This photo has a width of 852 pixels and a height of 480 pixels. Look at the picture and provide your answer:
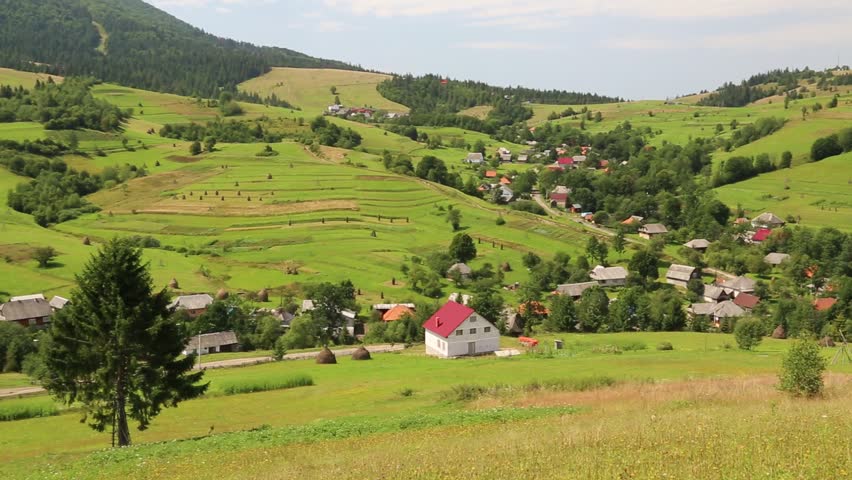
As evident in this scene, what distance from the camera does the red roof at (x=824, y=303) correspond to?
71625 millimetres

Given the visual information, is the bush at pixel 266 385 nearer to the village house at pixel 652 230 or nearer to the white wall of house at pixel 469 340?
the white wall of house at pixel 469 340

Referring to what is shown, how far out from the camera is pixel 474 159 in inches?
6978

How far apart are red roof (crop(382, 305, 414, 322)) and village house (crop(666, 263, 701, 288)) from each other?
37749 millimetres

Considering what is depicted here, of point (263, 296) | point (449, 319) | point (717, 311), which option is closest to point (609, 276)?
point (717, 311)

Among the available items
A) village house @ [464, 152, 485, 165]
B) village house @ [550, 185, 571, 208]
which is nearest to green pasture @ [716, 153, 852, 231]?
village house @ [550, 185, 571, 208]

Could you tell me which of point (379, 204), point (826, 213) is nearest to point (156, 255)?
point (379, 204)

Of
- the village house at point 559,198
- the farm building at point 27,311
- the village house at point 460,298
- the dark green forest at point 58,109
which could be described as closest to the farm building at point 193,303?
the farm building at point 27,311

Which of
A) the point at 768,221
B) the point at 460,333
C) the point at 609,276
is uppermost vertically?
the point at 768,221

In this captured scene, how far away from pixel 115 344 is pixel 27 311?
163 feet

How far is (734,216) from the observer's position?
395ft

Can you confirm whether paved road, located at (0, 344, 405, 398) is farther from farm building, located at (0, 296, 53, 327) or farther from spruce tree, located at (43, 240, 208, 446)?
spruce tree, located at (43, 240, 208, 446)

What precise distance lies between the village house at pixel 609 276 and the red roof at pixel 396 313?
28.4 metres

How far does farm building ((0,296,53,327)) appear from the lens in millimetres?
65500

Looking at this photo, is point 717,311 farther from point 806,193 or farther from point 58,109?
point 58,109
